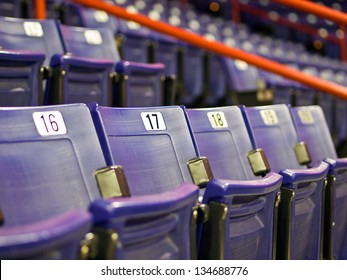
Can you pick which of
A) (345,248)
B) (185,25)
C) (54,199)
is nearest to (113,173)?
(54,199)

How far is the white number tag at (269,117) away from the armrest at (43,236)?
1.77 ft

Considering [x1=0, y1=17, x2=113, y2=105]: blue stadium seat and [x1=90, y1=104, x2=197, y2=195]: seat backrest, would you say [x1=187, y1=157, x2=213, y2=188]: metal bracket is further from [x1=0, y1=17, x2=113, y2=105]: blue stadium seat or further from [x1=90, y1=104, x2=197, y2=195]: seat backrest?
[x1=0, y1=17, x2=113, y2=105]: blue stadium seat

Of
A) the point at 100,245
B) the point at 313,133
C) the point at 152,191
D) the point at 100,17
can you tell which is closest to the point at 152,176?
the point at 152,191

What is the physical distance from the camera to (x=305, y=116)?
96 centimetres

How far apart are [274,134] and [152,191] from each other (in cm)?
31

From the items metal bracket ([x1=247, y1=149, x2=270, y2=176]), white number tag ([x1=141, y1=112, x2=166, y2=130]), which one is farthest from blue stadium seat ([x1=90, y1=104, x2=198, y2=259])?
metal bracket ([x1=247, y1=149, x2=270, y2=176])

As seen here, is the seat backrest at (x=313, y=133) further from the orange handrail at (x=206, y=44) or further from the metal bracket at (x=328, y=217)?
the metal bracket at (x=328, y=217)

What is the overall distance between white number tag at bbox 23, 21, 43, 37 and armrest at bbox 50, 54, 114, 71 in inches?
4.4

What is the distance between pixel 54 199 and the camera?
0.48 m

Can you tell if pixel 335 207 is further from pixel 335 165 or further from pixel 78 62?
pixel 78 62

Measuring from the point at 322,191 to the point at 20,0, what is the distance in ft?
2.32

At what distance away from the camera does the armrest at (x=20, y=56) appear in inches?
26.9

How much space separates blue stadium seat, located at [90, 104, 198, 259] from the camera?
1.28ft
